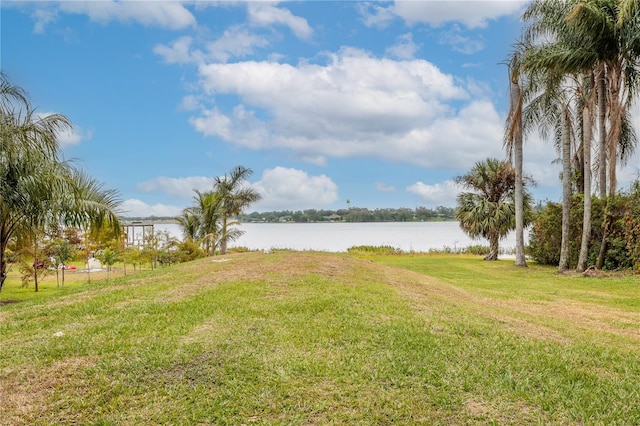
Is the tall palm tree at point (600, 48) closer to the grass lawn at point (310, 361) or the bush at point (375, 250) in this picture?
the grass lawn at point (310, 361)

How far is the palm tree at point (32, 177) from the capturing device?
9180 millimetres

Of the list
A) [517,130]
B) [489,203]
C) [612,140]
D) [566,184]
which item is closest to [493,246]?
[489,203]

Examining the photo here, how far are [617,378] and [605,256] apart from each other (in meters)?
13.1

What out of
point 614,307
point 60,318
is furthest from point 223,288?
point 614,307

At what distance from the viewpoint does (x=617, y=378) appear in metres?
3.95

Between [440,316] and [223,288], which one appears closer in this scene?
[440,316]

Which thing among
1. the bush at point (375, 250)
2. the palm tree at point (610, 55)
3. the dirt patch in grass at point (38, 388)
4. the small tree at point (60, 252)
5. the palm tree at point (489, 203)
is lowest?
the bush at point (375, 250)

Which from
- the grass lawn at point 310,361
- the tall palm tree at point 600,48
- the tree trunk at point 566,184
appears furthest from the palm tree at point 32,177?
the tree trunk at point 566,184

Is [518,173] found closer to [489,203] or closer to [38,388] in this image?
[489,203]

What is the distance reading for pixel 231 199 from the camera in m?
24.3

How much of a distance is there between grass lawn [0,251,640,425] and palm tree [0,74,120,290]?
3038mm

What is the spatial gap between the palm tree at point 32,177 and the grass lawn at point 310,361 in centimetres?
304

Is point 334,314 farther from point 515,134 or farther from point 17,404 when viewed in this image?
point 515,134

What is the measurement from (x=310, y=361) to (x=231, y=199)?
20905mm
